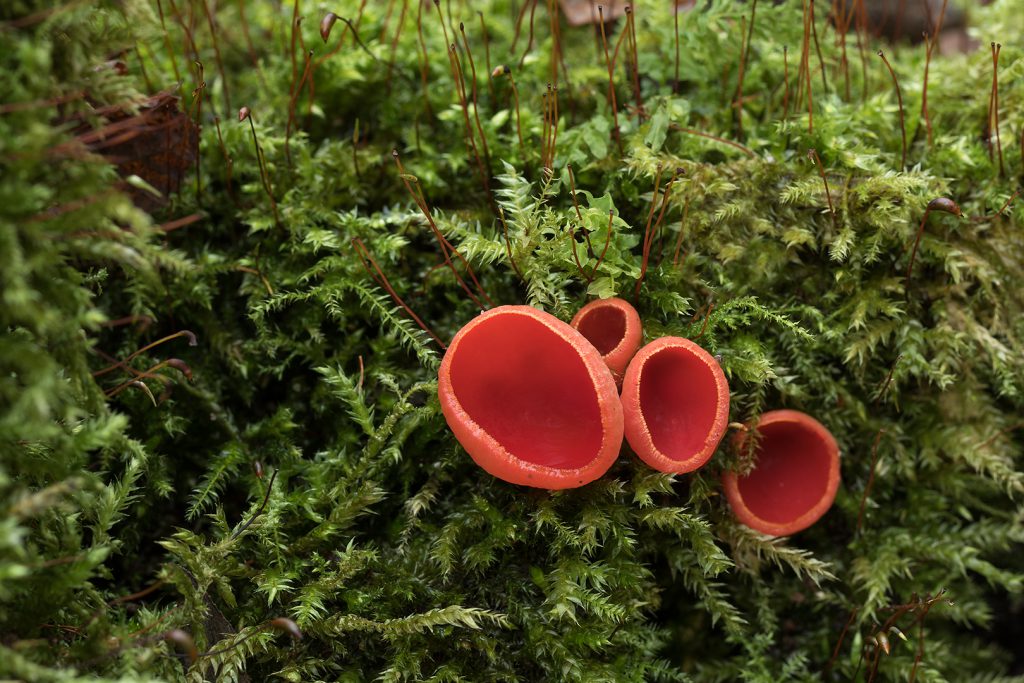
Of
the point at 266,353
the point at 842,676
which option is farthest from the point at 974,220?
the point at 266,353

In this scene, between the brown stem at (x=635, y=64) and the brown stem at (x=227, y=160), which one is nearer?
the brown stem at (x=227, y=160)

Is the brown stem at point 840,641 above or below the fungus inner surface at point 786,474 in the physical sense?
below

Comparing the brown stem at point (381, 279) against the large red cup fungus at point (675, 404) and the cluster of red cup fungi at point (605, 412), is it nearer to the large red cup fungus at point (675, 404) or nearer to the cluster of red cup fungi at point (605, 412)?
the cluster of red cup fungi at point (605, 412)

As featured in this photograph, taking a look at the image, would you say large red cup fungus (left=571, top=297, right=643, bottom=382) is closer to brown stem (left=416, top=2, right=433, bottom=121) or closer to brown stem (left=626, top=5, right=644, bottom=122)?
brown stem (left=626, top=5, right=644, bottom=122)

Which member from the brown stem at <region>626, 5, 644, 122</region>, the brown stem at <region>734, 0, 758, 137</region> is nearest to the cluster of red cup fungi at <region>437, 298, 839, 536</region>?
the brown stem at <region>626, 5, 644, 122</region>

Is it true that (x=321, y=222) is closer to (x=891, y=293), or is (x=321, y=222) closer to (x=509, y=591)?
(x=509, y=591)

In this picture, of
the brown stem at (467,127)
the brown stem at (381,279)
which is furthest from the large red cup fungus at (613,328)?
the brown stem at (467,127)
